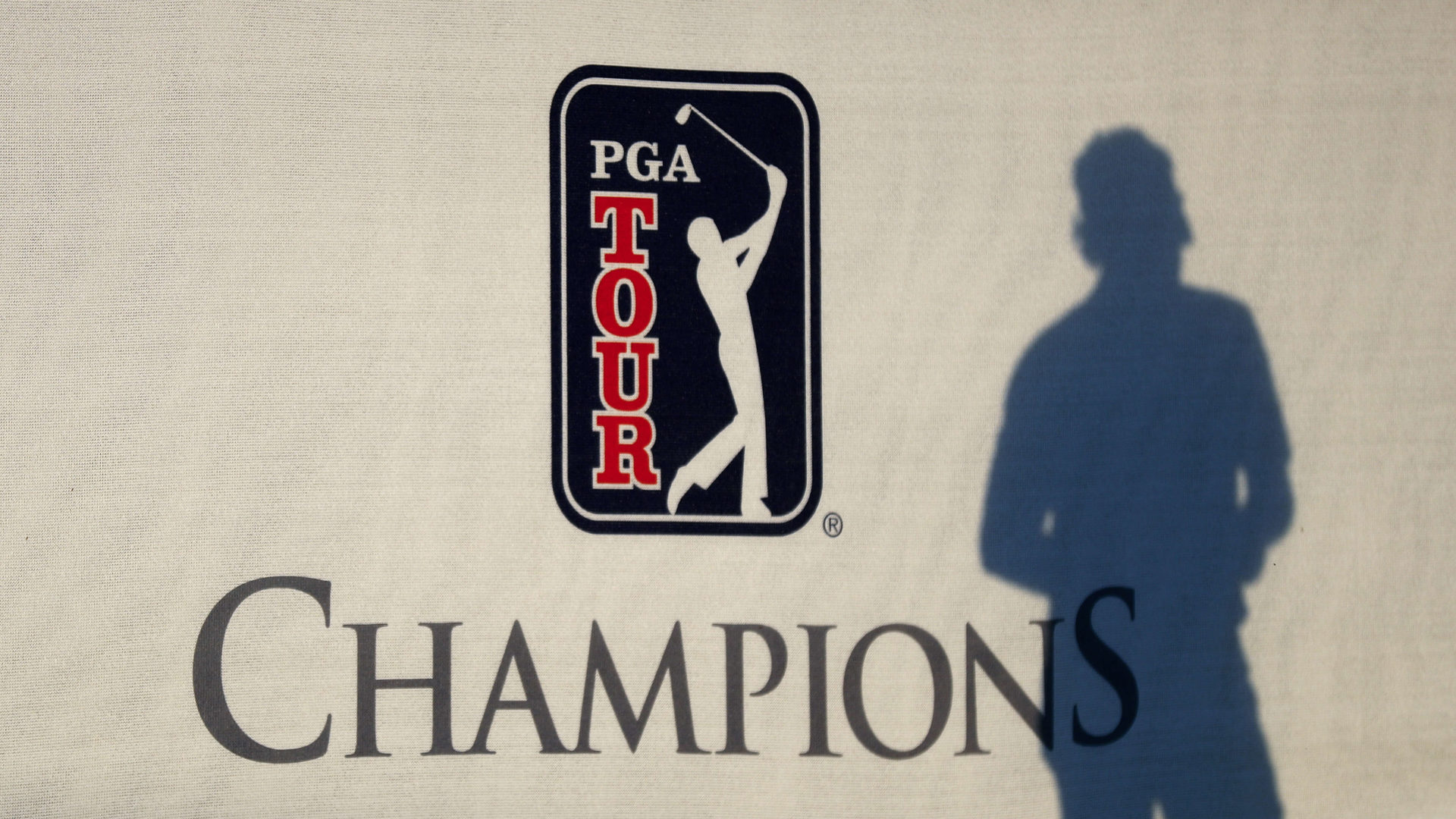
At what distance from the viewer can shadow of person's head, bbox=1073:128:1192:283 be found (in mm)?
2371

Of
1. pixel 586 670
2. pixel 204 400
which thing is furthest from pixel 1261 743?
pixel 204 400

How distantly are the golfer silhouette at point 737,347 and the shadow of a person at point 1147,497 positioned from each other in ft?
1.47

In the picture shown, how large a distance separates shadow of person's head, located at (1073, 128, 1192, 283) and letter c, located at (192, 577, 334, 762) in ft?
5.37

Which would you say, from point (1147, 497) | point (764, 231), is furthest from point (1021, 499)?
point (764, 231)

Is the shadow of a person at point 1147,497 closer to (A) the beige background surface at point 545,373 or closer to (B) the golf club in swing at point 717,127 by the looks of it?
(A) the beige background surface at point 545,373

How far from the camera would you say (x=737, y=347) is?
2.28 meters

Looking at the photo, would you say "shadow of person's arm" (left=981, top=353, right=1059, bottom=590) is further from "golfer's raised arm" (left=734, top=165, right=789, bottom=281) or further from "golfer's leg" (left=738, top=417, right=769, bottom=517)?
"golfer's raised arm" (left=734, top=165, right=789, bottom=281)

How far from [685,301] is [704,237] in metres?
0.12

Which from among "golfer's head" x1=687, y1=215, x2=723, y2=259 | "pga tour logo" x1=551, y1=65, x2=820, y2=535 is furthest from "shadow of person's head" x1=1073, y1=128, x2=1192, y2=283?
"golfer's head" x1=687, y1=215, x2=723, y2=259

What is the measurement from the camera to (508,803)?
215 cm

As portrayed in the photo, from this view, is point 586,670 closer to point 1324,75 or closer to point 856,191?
point 856,191

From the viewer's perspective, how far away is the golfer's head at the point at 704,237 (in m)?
2.28

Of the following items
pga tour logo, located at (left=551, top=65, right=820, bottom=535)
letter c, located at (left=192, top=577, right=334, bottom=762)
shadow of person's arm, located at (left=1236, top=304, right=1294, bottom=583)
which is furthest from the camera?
shadow of person's arm, located at (left=1236, top=304, right=1294, bottom=583)

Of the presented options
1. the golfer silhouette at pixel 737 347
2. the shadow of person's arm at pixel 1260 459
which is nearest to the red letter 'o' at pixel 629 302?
the golfer silhouette at pixel 737 347
